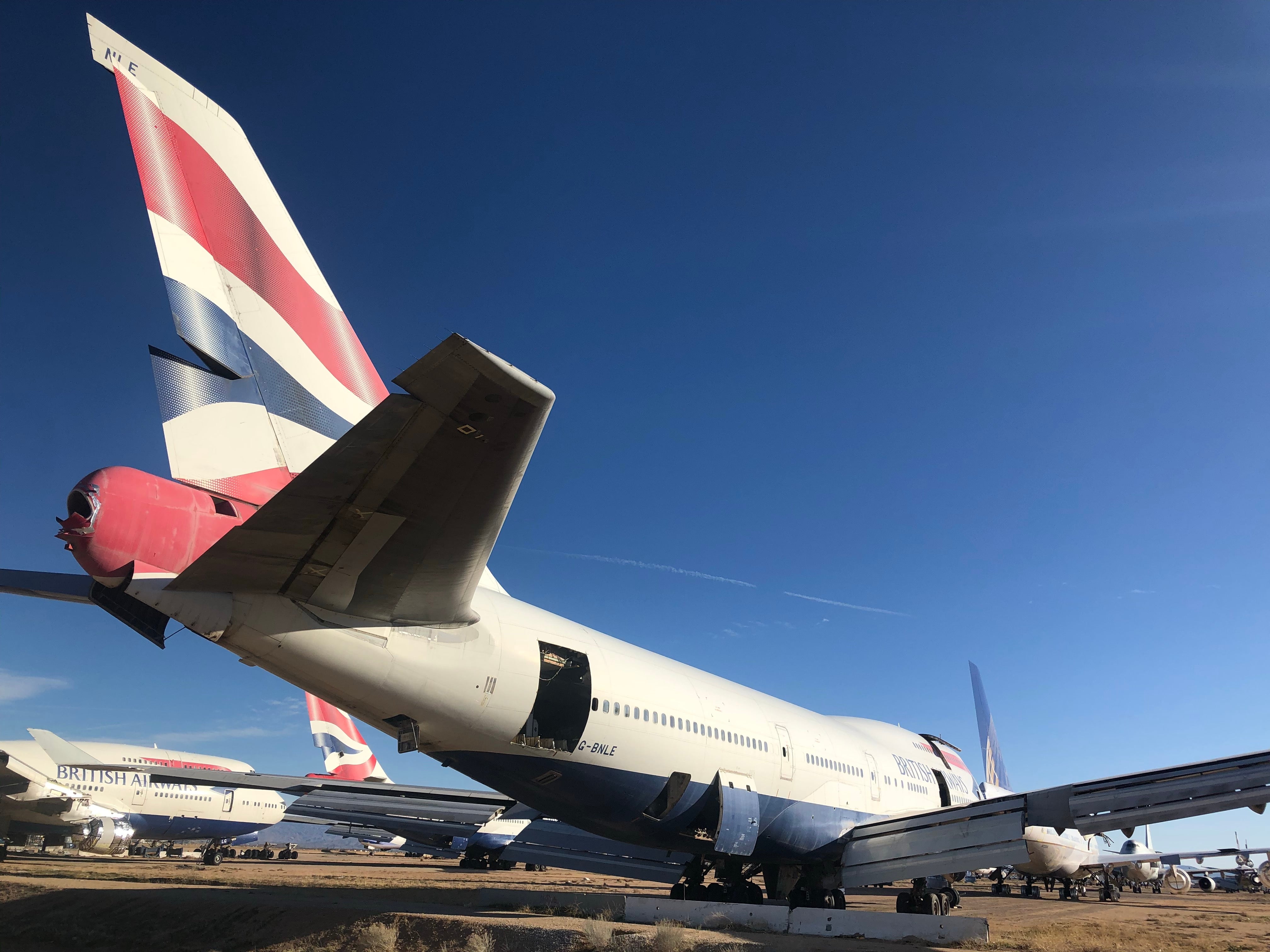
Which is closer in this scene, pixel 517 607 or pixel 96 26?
pixel 96 26

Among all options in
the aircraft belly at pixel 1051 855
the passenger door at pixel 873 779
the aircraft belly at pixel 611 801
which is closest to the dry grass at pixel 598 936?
the aircraft belly at pixel 611 801

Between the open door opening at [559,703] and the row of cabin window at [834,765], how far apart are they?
5646mm

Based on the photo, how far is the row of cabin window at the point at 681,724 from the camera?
9188mm

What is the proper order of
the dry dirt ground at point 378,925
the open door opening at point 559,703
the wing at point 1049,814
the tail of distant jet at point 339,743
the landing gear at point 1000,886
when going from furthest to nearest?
the tail of distant jet at point 339,743
the landing gear at point 1000,886
the wing at point 1049,814
the open door opening at point 559,703
the dry dirt ground at point 378,925

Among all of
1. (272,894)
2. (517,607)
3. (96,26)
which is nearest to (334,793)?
(272,894)

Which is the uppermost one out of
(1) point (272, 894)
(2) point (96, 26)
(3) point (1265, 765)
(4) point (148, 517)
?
(2) point (96, 26)

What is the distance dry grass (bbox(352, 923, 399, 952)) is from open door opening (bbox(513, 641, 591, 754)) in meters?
2.69

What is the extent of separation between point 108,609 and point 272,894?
8922 millimetres

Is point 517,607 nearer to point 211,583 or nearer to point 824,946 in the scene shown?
point 211,583

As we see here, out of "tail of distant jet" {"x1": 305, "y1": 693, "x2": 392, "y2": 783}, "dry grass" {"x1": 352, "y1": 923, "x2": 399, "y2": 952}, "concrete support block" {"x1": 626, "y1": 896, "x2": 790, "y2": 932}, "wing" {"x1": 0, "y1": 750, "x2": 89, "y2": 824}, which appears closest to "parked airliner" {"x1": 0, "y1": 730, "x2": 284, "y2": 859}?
"wing" {"x1": 0, "y1": 750, "x2": 89, "y2": 824}

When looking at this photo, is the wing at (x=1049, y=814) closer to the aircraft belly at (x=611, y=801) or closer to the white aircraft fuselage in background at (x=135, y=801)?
the aircraft belly at (x=611, y=801)

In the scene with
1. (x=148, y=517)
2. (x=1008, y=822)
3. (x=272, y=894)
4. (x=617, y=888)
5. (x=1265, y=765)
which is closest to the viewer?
(x=148, y=517)

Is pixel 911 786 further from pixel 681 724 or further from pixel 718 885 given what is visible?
pixel 681 724

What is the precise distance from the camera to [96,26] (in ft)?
18.5
